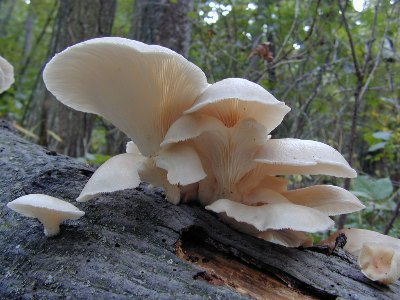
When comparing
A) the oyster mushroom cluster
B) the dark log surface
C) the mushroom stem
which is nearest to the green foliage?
the oyster mushroom cluster

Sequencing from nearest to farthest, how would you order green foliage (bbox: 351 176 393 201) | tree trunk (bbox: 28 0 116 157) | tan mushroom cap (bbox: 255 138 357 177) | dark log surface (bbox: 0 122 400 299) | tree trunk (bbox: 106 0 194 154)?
dark log surface (bbox: 0 122 400 299) < tan mushroom cap (bbox: 255 138 357 177) < green foliage (bbox: 351 176 393 201) < tree trunk (bbox: 106 0 194 154) < tree trunk (bbox: 28 0 116 157)

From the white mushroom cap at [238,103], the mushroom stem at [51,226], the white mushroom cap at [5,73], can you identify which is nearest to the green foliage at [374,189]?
the white mushroom cap at [238,103]

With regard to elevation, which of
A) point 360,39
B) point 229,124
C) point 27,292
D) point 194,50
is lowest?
point 27,292

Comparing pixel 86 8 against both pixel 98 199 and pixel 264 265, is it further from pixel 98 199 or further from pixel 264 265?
pixel 264 265

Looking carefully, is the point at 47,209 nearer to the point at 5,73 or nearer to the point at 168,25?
the point at 5,73

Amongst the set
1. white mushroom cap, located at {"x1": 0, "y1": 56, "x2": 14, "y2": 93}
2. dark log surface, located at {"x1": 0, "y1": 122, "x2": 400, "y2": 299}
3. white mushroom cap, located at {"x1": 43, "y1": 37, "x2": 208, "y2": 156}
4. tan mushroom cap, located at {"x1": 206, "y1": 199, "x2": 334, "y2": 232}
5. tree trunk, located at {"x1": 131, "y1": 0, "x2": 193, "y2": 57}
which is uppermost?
tree trunk, located at {"x1": 131, "y1": 0, "x2": 193, "y2": 57}

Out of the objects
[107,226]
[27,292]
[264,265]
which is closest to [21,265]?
[27,292]

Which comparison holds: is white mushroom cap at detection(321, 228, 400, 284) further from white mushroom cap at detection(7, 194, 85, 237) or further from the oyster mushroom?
white mushroom cap at detection(7, 194, 85, 237)
